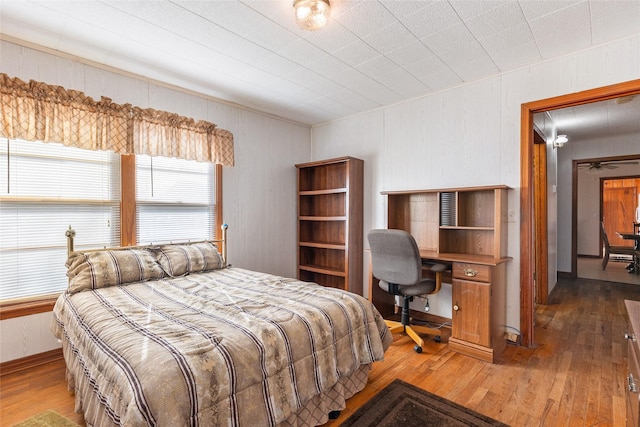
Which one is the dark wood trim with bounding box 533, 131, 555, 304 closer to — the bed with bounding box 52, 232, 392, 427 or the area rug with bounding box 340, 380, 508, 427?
the area rug with bounding box 340, 380, 508, 427

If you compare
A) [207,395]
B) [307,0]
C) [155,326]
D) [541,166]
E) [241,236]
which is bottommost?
[207,395]

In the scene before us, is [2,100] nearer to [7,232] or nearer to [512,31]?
[7,232]

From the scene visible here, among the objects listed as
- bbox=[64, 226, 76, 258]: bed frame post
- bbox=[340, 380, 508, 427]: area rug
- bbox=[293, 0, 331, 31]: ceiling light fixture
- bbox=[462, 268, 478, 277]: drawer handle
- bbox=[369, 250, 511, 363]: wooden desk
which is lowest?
bbox=[340, 380, 508, 427]: area rug

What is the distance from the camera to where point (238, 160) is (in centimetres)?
387

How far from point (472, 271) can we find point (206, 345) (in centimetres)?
228

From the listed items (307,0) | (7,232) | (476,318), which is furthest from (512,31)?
(7,232)

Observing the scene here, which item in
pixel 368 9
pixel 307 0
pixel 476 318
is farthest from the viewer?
pixel 476 318

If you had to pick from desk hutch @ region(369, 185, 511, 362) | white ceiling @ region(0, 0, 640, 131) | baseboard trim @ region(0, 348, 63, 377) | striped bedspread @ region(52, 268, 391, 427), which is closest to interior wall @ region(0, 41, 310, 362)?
baseboard trim @ region(0, 348, 63, 377)

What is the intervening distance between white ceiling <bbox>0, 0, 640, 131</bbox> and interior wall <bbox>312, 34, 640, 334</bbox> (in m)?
0.14

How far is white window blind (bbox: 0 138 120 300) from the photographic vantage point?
8.03 feet

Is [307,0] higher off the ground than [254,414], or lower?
higher

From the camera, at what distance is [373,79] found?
317cm

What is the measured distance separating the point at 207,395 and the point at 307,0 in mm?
2163

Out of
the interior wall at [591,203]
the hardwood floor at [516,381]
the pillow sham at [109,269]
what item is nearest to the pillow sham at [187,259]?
the pillow sham at [109,269]
